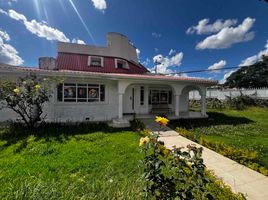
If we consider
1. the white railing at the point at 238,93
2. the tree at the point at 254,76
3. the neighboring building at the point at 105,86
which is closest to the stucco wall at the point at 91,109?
the neighboring building at the point at 105,86

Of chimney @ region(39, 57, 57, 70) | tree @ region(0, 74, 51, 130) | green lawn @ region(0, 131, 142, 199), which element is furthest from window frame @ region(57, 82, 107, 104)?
green lawn @ region(0, 131, 142, 199)

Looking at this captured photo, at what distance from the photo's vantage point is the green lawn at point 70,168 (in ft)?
11.0

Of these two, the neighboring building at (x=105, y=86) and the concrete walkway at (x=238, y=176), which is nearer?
the concrete walkway at (x=238, y=176)

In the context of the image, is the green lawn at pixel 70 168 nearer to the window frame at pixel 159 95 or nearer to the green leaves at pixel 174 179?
the green leaves at pixel 174 179

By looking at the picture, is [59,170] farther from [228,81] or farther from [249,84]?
[228,81]

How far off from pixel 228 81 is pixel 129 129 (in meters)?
62.3

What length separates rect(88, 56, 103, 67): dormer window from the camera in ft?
53.2

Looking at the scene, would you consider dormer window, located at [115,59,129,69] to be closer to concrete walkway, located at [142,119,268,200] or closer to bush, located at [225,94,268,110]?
concrete walkway, located at [142,119,268,200]

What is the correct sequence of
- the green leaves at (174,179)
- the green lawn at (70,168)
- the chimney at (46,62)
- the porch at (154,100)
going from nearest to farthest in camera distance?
1. the green leaves at (174,179)
2. the green lawn at (70,168)
3. the porch at (154,100)
4. the chimney at (46,62)

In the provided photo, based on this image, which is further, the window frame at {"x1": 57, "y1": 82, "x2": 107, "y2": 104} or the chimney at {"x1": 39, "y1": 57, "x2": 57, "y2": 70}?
the chimney at {"x1": 39, "y1": 57, "x2": 57, "y2": 70}

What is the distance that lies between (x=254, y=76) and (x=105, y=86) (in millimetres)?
54962

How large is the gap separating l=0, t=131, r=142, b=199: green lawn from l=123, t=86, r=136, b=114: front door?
20.8ft

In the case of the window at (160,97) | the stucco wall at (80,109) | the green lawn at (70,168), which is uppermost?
the window at (160,97)

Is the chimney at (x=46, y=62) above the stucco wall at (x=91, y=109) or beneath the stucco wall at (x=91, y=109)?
above
